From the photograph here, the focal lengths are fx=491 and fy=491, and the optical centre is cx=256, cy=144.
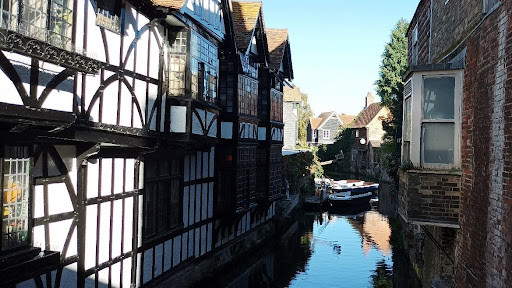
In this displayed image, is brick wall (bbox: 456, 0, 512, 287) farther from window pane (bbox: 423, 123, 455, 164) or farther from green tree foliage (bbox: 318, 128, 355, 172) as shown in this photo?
green tree foliage (bbox: 318, 128, 355, 172)

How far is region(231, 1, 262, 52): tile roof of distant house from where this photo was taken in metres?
18.7

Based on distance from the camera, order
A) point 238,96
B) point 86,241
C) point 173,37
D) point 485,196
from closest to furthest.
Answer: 1. point 485,196
2. point 86,241
3. point 173,37
4. point 238,96

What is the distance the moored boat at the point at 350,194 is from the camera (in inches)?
1548

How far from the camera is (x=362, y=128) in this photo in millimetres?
65688

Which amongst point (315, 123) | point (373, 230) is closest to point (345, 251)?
point (373, 230)

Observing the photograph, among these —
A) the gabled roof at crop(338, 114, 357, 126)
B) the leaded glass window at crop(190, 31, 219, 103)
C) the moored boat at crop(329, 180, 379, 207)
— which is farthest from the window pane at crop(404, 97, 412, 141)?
the gabled roof at crop(338, 114, 357, 126)

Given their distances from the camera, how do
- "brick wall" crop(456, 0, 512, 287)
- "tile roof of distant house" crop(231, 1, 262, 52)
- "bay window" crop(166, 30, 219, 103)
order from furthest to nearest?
"tile roof of distant house" crop(231, 1, 262, 52), "bay window" crop(166, 30, 219, 103), "brick wall" crop(456, 0, 512, 287)

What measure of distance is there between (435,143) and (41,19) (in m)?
7.37

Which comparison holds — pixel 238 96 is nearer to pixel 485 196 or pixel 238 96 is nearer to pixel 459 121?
pixel 459 121

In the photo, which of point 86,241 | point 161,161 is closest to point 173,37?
point 161,161

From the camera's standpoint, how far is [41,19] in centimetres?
747

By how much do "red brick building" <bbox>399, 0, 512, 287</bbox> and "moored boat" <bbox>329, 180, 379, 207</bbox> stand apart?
27.1m

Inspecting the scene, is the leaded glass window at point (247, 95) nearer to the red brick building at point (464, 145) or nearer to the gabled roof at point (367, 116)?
the red brick building at point (464, 145)

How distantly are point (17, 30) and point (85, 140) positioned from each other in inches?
107
